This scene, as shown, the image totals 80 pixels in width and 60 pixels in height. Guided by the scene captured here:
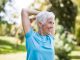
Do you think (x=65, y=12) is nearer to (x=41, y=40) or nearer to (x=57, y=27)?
(x=57, y=27)

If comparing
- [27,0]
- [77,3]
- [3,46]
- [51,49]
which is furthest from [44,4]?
[51,49]

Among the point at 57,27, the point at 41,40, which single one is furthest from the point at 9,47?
the point at 41,40

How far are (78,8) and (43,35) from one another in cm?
74

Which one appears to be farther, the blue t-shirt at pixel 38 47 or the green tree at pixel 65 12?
the green tree at pixel 65 12

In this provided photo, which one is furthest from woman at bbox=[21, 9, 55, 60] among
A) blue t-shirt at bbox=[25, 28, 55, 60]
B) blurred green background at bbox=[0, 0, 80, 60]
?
blurred green background at bbox=[0, 0, 80, 60]

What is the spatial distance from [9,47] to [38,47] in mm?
582

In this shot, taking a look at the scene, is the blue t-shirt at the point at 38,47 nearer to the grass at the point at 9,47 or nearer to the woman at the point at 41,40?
the woman at the point at 41,40

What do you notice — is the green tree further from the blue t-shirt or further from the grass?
the blue t-shirt

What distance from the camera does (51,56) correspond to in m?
1.57

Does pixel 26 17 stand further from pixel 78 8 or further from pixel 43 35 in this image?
pixel 78 8

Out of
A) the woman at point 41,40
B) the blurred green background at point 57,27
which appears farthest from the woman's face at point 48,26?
the blurred green background at point 57,27

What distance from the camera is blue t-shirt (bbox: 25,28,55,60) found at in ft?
5.05

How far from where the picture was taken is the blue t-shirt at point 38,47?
1540 millimetres

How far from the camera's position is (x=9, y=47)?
2.06 meters
